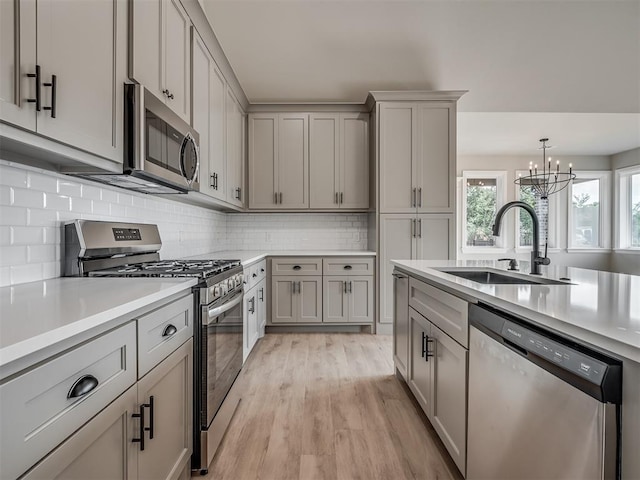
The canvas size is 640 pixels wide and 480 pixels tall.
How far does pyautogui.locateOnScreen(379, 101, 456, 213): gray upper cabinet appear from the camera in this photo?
3.84 meters

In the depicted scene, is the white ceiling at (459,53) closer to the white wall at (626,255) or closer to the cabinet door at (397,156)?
the cabinet door at (397,156)

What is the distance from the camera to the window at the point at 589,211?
652 centimetres

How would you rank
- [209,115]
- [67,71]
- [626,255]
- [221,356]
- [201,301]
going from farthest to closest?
[626,255], [209,115], [221,356], [201,301], [67,71]

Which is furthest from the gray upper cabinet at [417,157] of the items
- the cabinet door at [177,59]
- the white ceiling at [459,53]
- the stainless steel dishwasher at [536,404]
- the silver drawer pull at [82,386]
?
the silver drawer pull at [82,386]

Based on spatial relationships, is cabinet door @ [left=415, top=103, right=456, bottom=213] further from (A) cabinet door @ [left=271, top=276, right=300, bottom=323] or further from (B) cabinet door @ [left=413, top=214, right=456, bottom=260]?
(A) cabinet door @ [left=271, top=276, right=300, bottom=323]

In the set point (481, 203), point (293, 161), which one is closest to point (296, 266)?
point (293, 161)

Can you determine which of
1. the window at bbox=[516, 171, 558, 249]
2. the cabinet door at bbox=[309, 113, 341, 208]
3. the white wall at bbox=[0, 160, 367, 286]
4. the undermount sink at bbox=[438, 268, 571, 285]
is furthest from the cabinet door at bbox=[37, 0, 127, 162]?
the window at bbox=[516, 171, 558, 249]

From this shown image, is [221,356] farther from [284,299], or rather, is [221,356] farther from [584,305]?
[284,299]

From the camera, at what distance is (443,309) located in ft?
5.52

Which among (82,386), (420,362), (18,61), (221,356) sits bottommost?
(420,362)

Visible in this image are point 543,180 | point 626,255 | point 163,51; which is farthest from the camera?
point 626,255

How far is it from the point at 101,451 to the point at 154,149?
1290mm

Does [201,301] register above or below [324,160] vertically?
below

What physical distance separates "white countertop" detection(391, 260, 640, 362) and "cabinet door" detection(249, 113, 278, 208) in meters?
2.95
